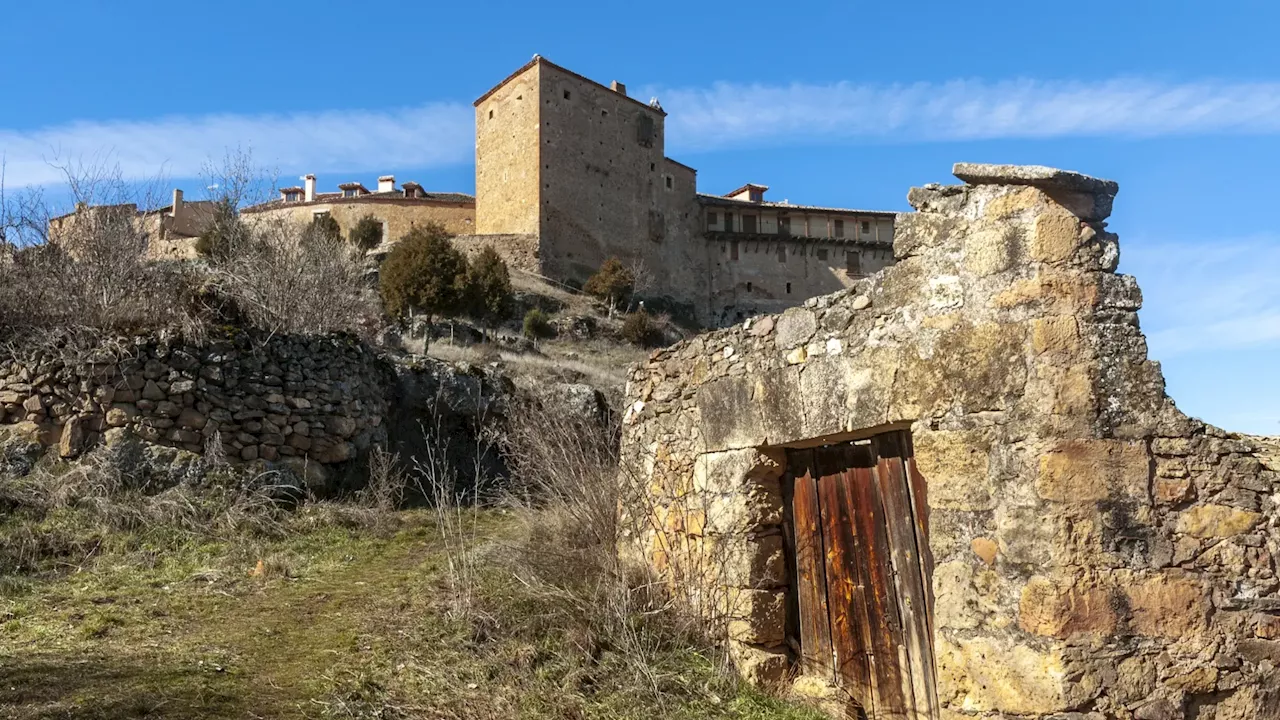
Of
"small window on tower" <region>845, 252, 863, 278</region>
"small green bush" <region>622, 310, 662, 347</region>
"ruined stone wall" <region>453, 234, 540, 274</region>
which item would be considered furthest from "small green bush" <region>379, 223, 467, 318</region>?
"small window on tower" <region>845, 252, 863, 278</region>

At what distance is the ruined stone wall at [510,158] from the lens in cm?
4003

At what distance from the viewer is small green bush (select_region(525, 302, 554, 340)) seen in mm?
29625

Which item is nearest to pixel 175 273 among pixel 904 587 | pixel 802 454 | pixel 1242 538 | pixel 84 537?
pixel 84 537

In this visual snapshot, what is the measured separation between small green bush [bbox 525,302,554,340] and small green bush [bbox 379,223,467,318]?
8.67 feet

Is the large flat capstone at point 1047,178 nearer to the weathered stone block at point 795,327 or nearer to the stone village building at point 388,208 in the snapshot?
the weathered stone block at point 795,327

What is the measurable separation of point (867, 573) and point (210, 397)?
7.35 metres

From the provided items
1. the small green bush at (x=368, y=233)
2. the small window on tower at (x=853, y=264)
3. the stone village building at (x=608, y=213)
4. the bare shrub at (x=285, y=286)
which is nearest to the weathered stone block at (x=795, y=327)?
the bare shrub at (x=285, y=286)

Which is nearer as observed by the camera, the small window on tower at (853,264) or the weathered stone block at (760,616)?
the weathered stone block at (760,616)

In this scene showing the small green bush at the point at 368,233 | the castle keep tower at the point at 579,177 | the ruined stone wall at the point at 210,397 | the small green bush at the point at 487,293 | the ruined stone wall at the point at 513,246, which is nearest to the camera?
the ruined stone wall at the point at 210,397

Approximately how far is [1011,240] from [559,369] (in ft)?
54.0

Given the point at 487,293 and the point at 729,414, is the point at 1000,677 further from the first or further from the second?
the point at 487,293

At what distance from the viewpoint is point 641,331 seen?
31609mm

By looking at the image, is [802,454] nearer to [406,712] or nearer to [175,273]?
[406,712]

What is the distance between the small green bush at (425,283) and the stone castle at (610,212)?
11036 millimetres
